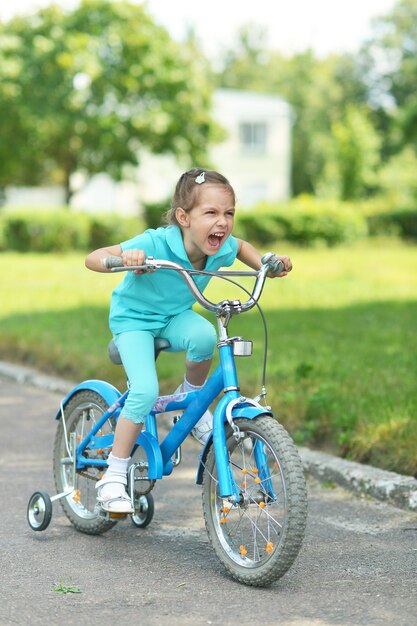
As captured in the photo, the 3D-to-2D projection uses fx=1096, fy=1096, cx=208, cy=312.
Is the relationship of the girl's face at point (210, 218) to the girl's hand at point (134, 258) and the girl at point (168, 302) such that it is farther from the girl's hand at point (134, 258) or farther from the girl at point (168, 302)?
the girl's hand at point (134, 258)

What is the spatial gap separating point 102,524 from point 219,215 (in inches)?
60.8

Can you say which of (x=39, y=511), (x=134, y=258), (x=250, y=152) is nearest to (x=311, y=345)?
(x=39, y=511)

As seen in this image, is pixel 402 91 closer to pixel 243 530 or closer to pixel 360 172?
pixel 360 172

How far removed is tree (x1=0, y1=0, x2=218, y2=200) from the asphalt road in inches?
1266

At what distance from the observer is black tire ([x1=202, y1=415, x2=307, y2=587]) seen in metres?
4.02

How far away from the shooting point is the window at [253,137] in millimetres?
54156

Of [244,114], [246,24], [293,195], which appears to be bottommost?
[293,195]

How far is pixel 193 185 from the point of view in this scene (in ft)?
14.6

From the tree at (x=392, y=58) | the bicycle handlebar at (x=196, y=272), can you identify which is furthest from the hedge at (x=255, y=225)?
the tree at (x=392, y=58)

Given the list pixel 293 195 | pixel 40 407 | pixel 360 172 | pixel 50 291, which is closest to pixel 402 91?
pixel 293 195

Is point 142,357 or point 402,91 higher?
point 402,91

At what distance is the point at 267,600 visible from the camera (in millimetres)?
4027

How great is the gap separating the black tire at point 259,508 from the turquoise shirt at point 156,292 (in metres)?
0.62

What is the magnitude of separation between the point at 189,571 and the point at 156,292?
1.16 m
